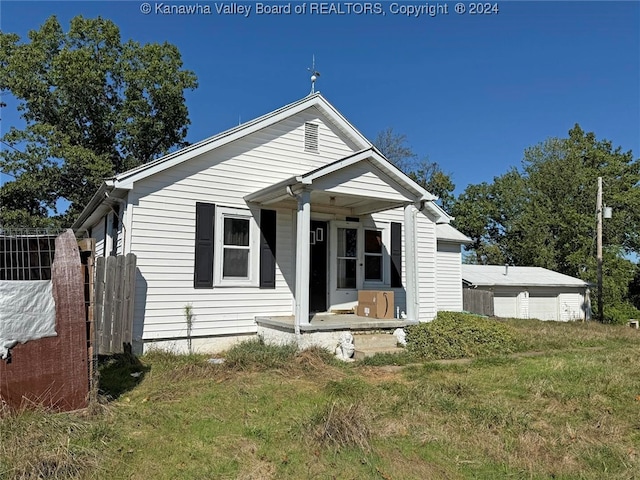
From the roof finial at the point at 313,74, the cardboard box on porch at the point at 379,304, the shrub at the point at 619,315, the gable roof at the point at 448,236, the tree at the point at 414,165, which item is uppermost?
the tree at the point at 414,165

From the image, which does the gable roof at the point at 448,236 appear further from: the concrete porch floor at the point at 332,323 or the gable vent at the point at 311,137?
the concrete porch floor at the point at 332,323

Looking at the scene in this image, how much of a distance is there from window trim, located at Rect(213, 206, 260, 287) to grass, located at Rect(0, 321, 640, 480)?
7.56ft

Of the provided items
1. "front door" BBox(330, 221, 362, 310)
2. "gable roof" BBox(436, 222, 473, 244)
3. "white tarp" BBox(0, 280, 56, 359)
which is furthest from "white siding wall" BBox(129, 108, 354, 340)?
"gable roof" BBox(436, 222, 473, 244)

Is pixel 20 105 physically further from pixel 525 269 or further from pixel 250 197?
pixel 525 269

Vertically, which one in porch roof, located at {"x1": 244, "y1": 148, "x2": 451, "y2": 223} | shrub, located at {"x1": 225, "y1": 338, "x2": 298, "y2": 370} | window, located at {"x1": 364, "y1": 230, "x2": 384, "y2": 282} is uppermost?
porch roof, located at {"x1": 244, "y1": 148, "x2": 451, "y2": 223}

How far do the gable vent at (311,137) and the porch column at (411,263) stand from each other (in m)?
2.70

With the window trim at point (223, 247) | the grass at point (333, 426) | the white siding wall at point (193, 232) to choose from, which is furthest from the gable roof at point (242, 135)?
the grass at point (333, 426)

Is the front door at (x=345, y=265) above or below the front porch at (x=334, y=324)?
above

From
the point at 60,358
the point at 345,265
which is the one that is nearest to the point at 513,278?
the point at 345,265

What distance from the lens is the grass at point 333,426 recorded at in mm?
3553

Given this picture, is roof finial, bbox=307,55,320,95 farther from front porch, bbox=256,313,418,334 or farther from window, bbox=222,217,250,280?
front porch, bbox=256,313,418,334

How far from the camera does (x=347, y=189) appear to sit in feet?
29.3

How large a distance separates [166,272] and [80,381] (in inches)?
167

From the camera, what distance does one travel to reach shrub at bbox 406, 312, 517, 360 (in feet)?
28.6
